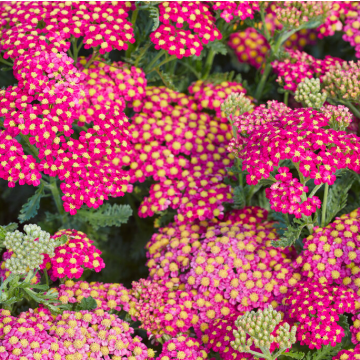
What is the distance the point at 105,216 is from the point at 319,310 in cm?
114

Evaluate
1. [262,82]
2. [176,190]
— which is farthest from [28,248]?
[262,82]

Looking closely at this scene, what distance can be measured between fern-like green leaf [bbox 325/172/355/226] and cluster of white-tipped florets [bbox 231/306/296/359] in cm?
67

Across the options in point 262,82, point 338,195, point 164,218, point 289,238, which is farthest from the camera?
point 262,82

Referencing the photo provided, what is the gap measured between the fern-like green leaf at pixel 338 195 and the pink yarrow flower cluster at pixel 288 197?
0.37 metres

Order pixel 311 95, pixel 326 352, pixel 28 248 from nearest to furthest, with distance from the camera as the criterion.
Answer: pixel 28 248 → pixel 326 352 → pixel 311 95

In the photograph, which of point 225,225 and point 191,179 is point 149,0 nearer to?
point 191,179

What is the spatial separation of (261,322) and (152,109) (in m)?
1.32

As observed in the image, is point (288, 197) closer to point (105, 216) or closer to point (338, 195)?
point (338, 195)

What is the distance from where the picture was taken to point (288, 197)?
2082 mm

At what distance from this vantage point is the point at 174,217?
2725mm

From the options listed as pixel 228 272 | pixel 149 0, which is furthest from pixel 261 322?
pixel 149 0

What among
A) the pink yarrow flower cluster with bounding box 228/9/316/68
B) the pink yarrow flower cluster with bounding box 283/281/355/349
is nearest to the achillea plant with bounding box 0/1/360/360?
the pink yarrow flower cluster with bounding box 283/281/355/349

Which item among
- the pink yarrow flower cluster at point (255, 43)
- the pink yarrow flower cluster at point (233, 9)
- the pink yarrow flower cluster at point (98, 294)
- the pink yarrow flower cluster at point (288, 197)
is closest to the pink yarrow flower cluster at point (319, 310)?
the pink yarrow flower cluster at point (288, 197)

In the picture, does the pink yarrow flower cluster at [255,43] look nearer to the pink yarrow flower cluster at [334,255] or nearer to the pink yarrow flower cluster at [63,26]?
the pink yarrow flower cluster at [63,26]
